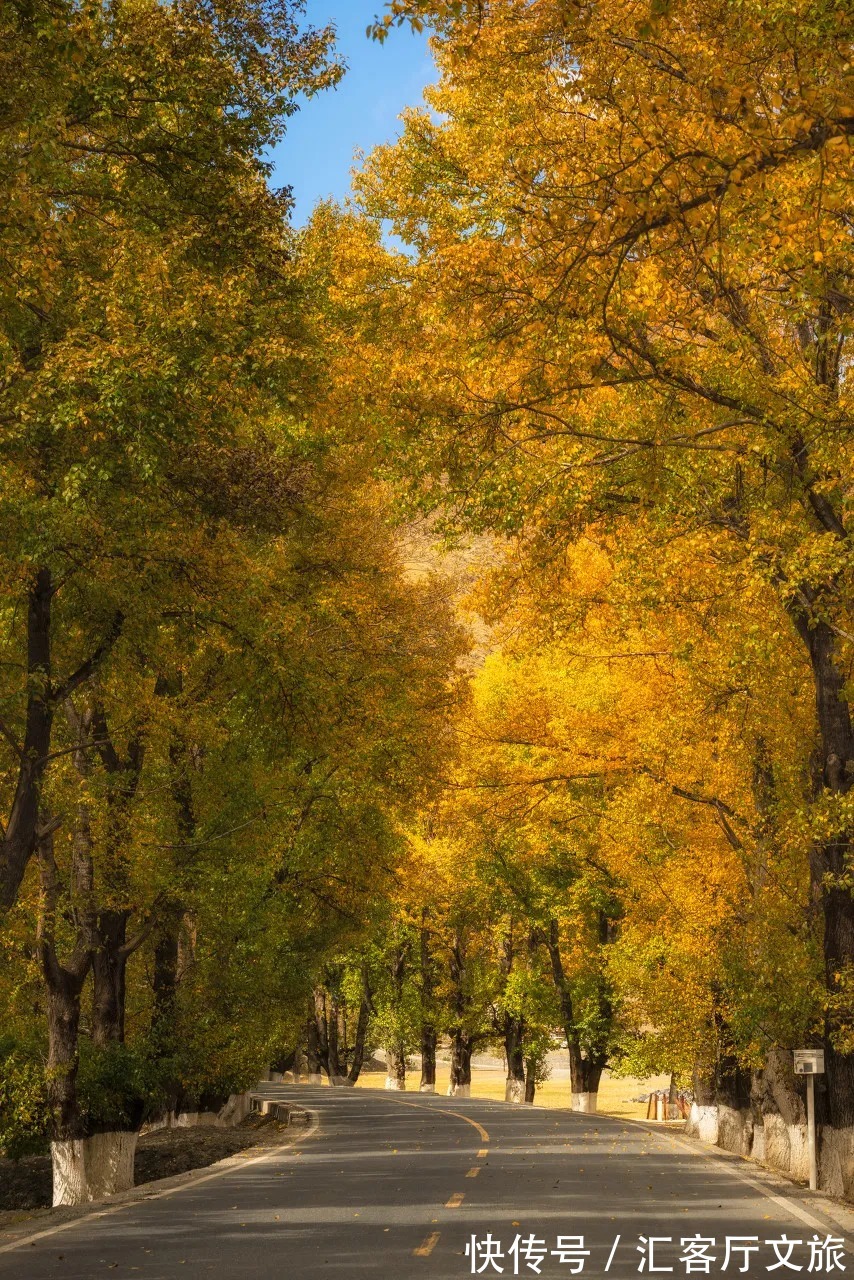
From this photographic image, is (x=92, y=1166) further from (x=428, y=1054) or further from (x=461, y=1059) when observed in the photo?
(x=428, y=1054)

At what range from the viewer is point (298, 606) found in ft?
51.9

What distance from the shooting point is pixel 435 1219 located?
14.4 metres

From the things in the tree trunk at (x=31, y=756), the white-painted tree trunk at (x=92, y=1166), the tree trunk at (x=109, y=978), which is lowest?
the white-painted tree trunk at (x=92, y=1166)

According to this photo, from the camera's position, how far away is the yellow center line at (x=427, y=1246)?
467 inches

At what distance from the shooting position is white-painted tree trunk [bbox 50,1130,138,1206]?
2169cm

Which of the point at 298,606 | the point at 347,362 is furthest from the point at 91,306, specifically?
the point at 347,362

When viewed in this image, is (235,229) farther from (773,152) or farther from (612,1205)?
(612,1205)

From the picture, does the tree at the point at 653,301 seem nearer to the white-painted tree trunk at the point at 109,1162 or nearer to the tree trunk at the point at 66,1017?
the tree trunk at the point at 66,1017

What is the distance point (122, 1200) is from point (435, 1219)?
456 cm

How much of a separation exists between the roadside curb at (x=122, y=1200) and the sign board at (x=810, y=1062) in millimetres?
7952

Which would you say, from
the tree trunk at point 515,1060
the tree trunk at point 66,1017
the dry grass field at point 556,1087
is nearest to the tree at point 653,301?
the tree trunk at point 66,1017

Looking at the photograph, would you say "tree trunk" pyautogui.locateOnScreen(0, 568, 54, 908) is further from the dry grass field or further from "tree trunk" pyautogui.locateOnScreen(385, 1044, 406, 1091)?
the dry grass field

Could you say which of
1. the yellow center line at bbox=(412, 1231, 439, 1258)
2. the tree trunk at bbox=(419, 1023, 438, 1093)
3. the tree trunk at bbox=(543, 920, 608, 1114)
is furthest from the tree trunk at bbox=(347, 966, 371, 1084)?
the yellow center line at bbox=(412, 1231, 439, 1258)

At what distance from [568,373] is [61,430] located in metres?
4.75
